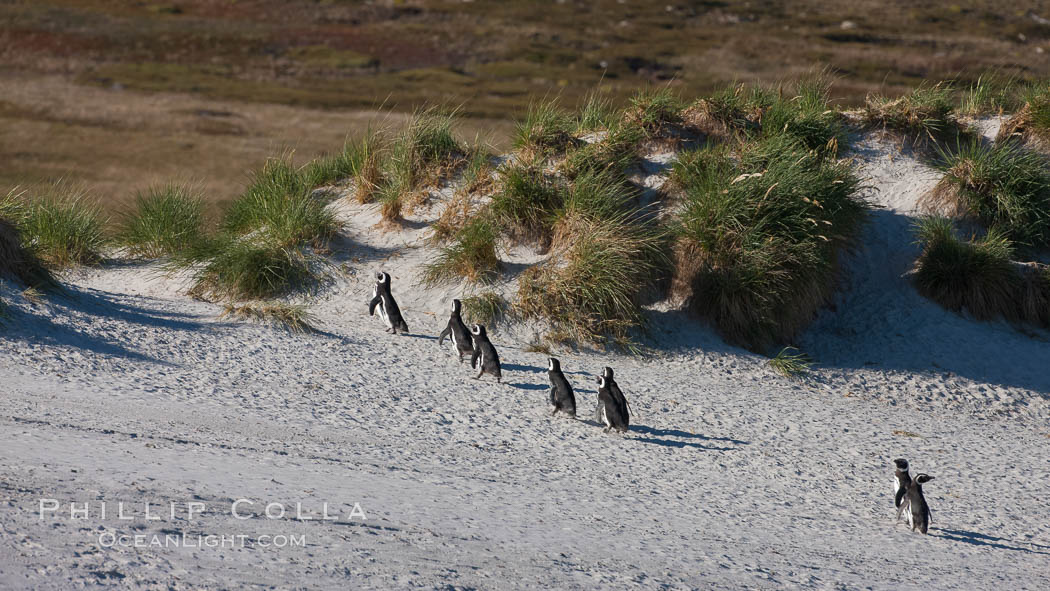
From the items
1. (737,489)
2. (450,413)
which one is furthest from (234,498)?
(737,489)

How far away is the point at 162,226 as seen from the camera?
959cm

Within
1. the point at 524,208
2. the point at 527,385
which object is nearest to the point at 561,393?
the point at 527,385

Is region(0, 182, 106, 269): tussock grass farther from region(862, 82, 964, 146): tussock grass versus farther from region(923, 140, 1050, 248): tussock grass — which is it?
region(923, 140, 1050, 248): tussock grass

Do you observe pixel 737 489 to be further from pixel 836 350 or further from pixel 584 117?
pixel 584 117

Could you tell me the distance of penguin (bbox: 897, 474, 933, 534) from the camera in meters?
4.56

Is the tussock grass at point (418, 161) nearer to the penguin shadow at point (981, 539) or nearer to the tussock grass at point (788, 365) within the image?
the tussock grass at point (788, 365)

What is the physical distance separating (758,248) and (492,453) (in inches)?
154

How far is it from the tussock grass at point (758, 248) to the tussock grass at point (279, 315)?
128 inches

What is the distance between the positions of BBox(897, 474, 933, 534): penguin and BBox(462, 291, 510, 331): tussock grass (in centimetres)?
377

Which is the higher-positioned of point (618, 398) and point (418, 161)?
point (418, 161)

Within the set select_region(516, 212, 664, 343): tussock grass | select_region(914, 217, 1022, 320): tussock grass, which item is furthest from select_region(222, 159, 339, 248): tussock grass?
select_region(914, 217, 1022, 320): tussock grass

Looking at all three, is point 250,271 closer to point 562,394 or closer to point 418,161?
point 418,161

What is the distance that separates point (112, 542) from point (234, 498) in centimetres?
66

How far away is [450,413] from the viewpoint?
5719mm
